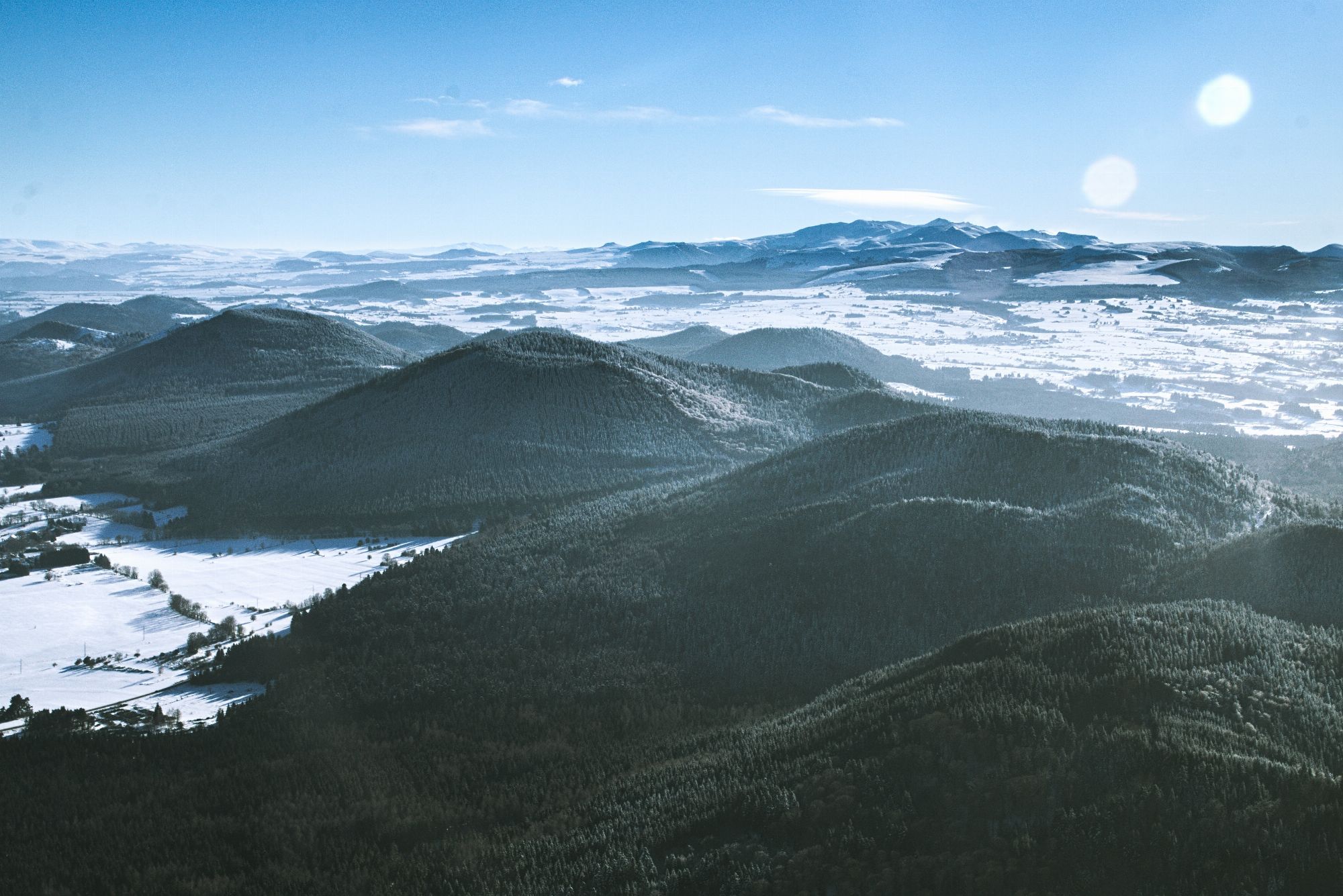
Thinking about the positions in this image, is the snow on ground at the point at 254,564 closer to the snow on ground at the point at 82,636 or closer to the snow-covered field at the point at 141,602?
the snow-covered field at the point at 141,602

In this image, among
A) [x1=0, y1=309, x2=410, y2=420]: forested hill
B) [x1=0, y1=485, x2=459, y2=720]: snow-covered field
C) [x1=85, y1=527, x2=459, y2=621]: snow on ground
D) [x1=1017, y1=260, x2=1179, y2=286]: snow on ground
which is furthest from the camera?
[x1=1017, y1=260, x2=1179, y2=286]: snow on ground

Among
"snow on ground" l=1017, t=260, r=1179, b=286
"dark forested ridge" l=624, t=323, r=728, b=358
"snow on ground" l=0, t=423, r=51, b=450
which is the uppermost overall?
"snow on ground" l=1017, t=260, r=1179, b=286

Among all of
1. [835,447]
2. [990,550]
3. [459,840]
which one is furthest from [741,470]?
[459,840]

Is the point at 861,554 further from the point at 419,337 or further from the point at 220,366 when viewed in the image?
the point at 419,337

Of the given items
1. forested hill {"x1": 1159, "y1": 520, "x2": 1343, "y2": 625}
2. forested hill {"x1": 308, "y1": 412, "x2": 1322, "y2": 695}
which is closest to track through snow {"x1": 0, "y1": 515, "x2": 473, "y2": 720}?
forested hill {"x1": 308, "y1": 412, "x2": 1322, "y2": 695}

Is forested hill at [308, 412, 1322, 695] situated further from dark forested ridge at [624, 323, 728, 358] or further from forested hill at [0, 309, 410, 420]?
dark forested ridge at [624, 323, 728, 358]

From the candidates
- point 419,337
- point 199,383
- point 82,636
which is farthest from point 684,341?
point 82,636
